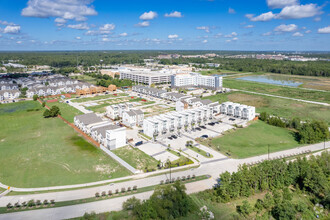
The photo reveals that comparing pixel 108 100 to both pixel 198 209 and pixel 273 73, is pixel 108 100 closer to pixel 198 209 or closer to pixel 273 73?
pixel 198 209

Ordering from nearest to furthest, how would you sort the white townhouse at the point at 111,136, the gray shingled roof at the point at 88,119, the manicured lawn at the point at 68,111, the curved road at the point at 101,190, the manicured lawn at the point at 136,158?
the curved road at the point at 101,190 → the manicured lawn at the point at 136,158 → the white townhouse at the point at 111,136 → the gray shingled roof at the point at 88,119 → the manicured lawn at the point at 68,111

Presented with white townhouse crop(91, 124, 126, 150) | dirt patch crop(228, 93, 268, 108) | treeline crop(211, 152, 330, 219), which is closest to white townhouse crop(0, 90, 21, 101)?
white townhouse crop(91, 124, 126, 150)

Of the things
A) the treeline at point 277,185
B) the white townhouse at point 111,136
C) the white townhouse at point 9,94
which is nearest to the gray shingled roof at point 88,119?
the white townhouse at point 111,136

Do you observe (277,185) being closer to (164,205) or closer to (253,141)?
(164,205)

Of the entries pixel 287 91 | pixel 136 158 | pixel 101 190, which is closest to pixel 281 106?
pixel 287 91

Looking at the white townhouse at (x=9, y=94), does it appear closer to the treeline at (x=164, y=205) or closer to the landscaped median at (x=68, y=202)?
the landscaped median at (x=68, y=202)

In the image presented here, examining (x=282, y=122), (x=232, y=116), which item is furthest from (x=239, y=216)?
(x=232, y=116)
